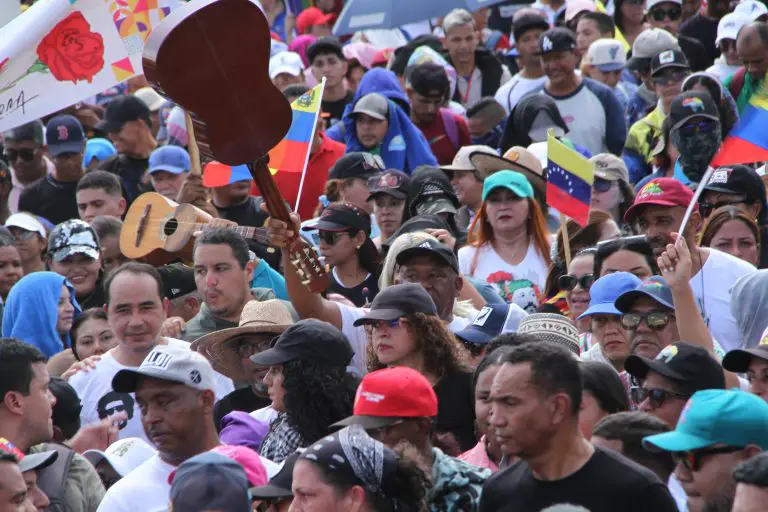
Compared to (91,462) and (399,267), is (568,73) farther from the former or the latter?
(91,462)

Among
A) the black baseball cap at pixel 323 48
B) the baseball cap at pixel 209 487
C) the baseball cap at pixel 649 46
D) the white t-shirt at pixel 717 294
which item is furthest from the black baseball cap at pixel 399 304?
the black baseball cap at pixel 323 48

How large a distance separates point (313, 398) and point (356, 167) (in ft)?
14.9

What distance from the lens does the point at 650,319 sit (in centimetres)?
693

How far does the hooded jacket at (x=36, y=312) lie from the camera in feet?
29.6

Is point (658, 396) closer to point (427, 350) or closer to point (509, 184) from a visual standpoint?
point (427, 350)

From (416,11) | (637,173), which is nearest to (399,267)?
(637,173)

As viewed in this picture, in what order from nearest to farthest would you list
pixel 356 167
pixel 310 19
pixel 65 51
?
pixel 65 51 < pixel 356 167 < pixel 310 19

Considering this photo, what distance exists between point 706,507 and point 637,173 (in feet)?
22.1

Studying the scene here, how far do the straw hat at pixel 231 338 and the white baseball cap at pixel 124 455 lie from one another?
38.5 inches

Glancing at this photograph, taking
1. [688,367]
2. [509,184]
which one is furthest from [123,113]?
[688,367]

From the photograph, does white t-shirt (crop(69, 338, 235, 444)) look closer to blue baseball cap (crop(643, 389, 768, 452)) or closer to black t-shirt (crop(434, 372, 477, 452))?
black t-shirt (crop(434, 372, 477, 452))

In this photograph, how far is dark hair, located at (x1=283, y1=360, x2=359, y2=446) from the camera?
20.2 feet

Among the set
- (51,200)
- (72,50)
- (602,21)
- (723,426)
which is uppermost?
(72,50)

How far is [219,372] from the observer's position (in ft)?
25.5
